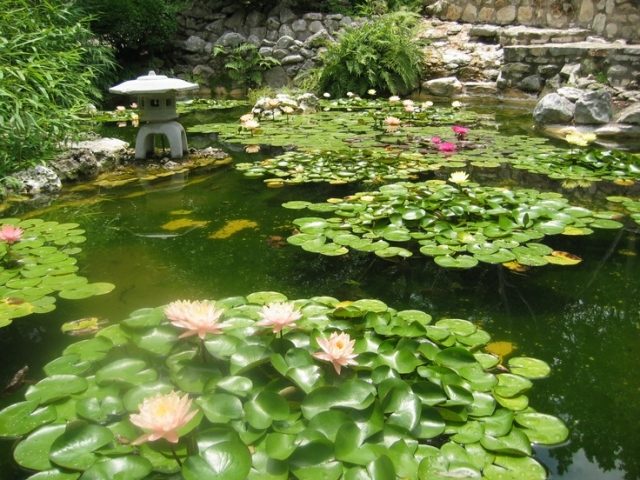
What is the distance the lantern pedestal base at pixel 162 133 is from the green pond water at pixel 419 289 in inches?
39.0

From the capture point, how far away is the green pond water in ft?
4.33

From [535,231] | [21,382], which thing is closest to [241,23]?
[535,231]

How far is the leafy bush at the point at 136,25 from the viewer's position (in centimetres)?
793

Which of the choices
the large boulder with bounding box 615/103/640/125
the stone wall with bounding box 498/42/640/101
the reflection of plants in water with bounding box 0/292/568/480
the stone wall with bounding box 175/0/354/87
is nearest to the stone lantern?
the reflection of plants in water with bounding box 0/292/568/480

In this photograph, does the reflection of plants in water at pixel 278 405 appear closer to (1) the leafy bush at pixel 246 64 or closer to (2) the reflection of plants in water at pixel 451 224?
(2) the reflection of plants in water at pixel 451 224

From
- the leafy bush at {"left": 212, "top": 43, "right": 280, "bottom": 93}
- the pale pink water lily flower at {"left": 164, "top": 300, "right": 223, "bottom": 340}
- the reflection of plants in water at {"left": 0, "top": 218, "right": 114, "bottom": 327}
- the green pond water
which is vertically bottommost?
the green pond water

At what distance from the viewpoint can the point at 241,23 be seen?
9875 mm

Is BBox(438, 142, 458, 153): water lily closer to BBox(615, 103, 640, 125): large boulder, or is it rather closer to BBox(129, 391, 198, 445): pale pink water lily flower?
BBox(615, 103, 640, 125): large boulder

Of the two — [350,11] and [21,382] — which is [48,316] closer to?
[21,382]

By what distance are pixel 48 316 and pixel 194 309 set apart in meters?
0.88

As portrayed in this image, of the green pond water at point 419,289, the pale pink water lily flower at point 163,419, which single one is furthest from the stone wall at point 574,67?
the pale pink water lily flower at point 163,419

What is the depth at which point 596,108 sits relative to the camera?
4676 mm

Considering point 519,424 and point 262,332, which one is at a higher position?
point 262,332

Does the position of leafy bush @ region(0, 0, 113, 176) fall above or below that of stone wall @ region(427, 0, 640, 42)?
below
